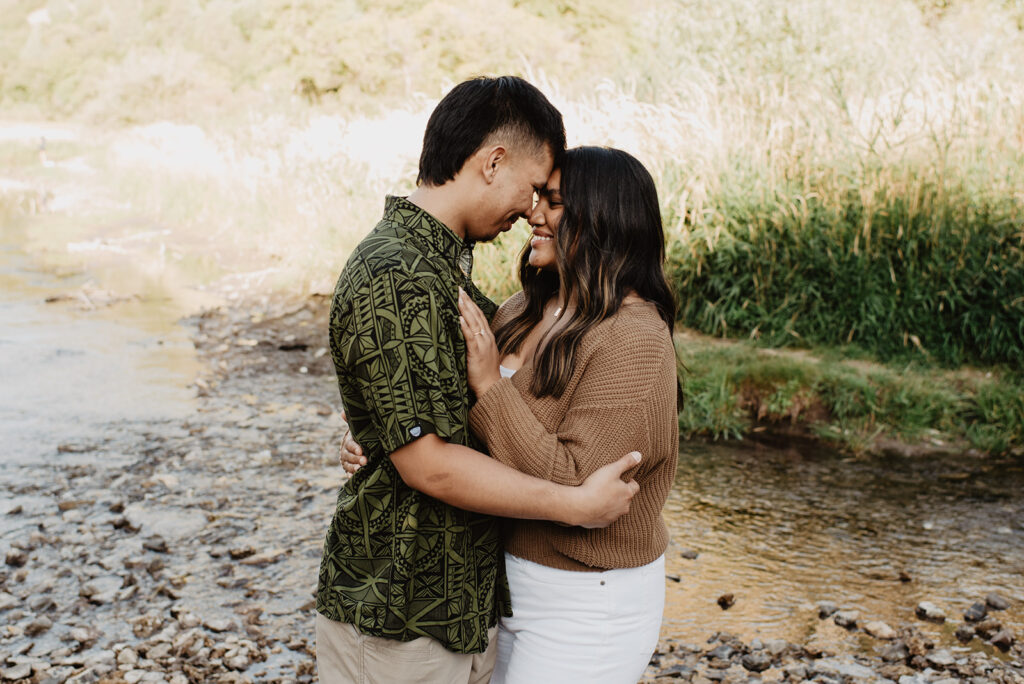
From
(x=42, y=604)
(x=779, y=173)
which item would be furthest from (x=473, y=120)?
(x=779, y=173)

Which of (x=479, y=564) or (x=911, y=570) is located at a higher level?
(x=479, y=564)

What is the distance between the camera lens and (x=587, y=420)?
2180 mm

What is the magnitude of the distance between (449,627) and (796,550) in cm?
348

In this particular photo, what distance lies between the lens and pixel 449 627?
214cm

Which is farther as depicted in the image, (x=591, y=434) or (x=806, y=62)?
(x=806, y=62)

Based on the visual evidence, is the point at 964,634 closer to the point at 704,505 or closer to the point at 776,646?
the point at 776,646

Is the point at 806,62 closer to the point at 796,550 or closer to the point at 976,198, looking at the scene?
the point at 976,198

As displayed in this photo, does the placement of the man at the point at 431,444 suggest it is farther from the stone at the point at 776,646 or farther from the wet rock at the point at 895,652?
the wet rock at the point at 895,652

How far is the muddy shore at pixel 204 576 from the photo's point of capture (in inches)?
151

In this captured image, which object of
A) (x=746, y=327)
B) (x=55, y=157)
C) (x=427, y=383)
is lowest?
(x=55, y=157)

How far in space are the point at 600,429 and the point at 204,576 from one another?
3.14m

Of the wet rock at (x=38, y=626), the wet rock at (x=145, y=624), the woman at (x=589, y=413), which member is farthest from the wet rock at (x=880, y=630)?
the wet rock at (x=38, y=626)

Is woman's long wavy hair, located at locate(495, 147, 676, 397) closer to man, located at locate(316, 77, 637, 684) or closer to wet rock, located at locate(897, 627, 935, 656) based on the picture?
man, located at locate(316, 77, 637, 684)

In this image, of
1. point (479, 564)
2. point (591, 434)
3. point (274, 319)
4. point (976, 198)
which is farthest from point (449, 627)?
point (274, 319)
